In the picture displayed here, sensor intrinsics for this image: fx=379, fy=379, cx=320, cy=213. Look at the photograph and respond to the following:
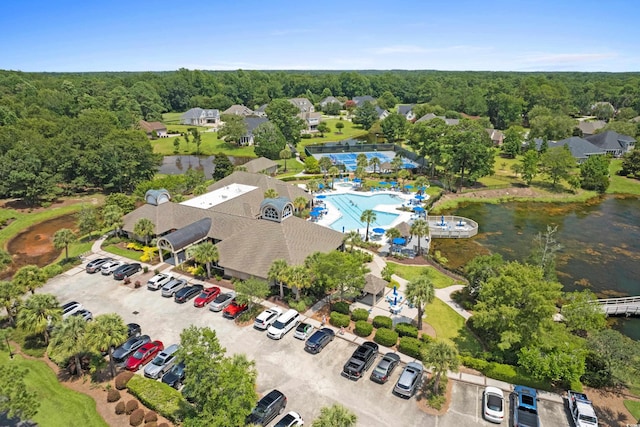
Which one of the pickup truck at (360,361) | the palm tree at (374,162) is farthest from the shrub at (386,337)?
the palm tree at (374,162)

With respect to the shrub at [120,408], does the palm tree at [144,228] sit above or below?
above

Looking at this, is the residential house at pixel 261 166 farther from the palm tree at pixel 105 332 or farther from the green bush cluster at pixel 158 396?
the green bush cluster at pixel 158 396

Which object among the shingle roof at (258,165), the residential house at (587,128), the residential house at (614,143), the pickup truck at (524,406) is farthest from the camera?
the residential house at (587,128)

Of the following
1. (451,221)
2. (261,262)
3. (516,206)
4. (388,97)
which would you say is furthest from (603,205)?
(388,97)

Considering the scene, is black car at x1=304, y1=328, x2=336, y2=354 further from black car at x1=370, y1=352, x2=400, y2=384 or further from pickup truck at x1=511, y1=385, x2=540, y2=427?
pickup truck at x1=511, y1=385, x2=540, y2=427

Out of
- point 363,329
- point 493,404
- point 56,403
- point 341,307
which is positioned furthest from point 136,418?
point 493,404

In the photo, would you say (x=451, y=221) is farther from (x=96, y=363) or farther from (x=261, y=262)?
(x=96, y=363)

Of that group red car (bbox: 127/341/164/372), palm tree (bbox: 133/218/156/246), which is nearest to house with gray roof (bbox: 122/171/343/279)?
palm tree (bbox: 133/218/156/246)
